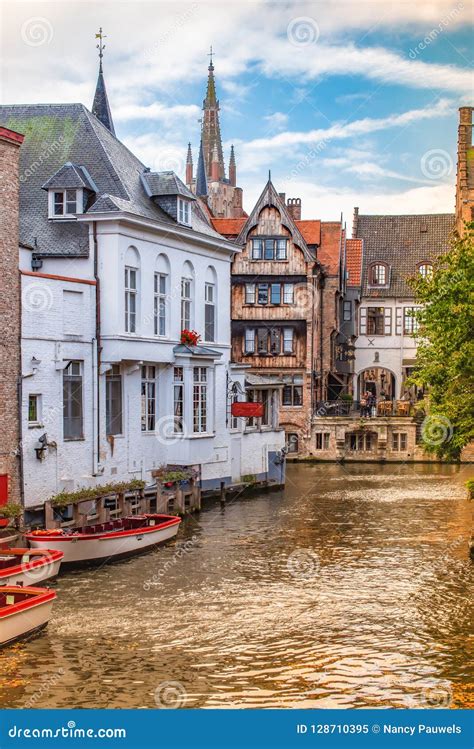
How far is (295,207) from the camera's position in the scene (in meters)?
73.1

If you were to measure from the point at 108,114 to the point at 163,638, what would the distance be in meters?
33.4

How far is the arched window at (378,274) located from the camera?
73.1 meters

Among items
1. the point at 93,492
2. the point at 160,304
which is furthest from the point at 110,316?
the point at 93,492

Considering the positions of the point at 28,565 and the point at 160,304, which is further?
the point at 160,304

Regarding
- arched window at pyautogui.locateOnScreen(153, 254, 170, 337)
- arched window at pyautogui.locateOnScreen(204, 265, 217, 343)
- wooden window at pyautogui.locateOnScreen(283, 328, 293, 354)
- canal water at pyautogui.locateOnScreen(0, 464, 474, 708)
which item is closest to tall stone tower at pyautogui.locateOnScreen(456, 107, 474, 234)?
wooden window at pyautogui.locateOnScreen(283, 328, 293, 354)

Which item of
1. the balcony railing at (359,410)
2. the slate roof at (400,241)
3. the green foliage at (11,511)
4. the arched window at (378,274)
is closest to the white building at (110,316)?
the green foliage at (11,511)

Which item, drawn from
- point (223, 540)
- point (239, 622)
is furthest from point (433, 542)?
point (239, 622)

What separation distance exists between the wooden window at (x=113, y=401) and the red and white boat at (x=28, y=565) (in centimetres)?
981

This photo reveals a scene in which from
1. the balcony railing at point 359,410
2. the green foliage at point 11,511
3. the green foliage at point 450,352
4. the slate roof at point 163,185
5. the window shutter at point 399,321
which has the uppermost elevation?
the slate roof at point 163,185

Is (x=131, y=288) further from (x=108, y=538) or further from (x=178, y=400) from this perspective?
(x=108, y=538)

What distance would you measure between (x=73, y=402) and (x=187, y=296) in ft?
28.9

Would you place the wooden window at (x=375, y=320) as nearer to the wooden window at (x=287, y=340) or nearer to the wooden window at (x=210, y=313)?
the wooden window at (x=287, y=340)

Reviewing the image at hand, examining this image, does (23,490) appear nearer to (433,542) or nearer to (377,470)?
(433,542)

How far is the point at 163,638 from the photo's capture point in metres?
19.6
